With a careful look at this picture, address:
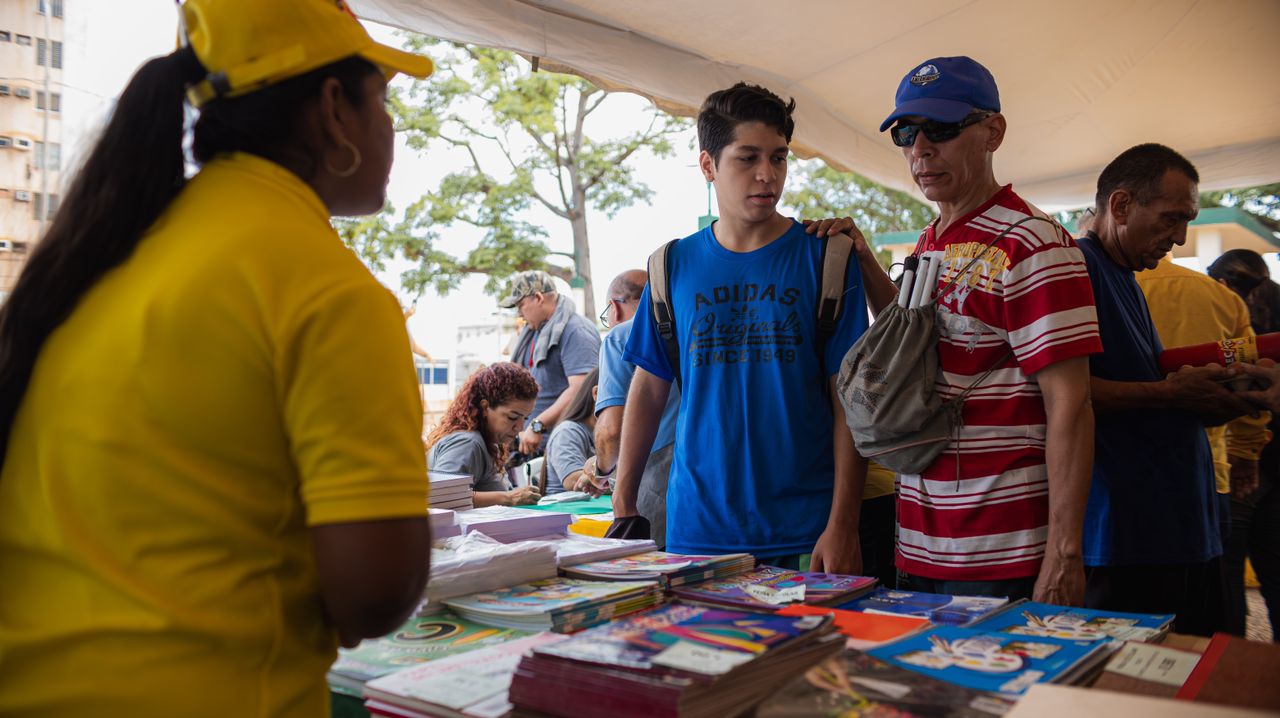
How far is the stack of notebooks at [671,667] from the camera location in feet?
2.94

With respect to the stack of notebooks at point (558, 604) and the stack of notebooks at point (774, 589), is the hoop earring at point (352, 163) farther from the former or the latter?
the stack of notebooks at point (774, 589)

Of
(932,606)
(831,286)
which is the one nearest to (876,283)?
(831,286)

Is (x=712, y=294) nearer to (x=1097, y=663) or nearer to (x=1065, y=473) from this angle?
(x=1065, y=473)

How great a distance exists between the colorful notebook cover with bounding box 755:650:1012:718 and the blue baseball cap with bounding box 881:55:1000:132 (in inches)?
52.2

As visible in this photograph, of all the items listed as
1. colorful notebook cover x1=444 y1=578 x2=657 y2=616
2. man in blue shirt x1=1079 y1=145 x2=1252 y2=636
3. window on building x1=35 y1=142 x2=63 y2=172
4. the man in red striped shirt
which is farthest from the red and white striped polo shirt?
window on building x1=35 y1=142 x2=63 y2=172

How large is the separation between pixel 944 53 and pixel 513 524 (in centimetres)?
331

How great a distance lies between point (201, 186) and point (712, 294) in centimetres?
140

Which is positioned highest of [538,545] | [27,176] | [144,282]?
[27,176]

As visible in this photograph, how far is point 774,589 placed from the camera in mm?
1532

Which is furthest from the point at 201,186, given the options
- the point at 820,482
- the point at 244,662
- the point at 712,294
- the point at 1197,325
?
the point at 1197,325

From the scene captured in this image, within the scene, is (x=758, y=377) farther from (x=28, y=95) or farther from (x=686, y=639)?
(x=28, y=95)

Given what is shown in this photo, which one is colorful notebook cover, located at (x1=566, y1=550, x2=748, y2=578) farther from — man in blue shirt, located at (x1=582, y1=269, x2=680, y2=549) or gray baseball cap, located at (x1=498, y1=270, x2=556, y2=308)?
gray baseball cap, located at (x1=498, y1=270, x2=556, y2=308)

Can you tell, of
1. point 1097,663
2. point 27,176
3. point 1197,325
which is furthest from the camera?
point 1197,325

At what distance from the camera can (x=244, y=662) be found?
2.71 ft
